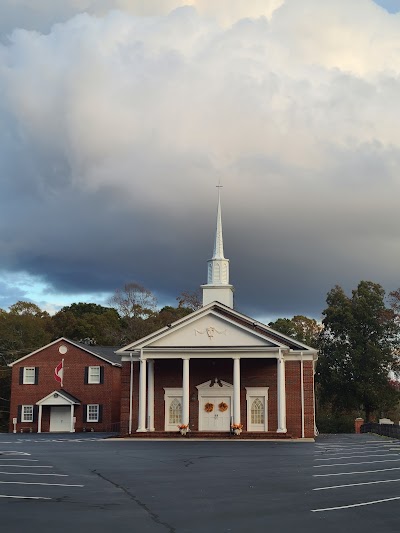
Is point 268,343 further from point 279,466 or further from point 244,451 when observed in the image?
point 279,466

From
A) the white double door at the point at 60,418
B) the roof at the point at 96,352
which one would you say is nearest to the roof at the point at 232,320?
the roof at the point at 96,352

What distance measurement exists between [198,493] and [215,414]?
31.0 metres

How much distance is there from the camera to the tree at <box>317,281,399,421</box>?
6297 centimetres

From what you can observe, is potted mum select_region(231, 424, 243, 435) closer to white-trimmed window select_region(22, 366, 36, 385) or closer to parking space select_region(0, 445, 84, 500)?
parking space select_region(0, 445, 84, 500)

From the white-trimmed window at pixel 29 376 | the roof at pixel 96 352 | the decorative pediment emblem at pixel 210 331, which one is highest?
the decorative pediment emblem at pixel 210 331

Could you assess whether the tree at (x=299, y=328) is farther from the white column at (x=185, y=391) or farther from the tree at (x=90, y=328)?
the white column at (x=185, y=391)

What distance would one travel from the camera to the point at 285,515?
1240 centimetres

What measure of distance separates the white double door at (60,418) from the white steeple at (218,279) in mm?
14712

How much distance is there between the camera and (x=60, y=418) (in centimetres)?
5594

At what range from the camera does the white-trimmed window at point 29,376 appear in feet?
188

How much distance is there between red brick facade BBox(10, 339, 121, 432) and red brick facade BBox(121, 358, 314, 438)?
1003 cm

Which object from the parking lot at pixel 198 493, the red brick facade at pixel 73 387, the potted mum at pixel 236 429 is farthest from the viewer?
the red brick facade at pixel 73 387

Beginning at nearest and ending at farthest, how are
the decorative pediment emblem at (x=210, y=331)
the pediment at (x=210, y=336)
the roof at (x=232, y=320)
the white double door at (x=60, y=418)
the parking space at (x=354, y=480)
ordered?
the parking space at (x=354, y=480) < the pediment at (x=210, y=336) < the decorative pediment emblem at (x=210, y=331) < the roof at (x=232, y=320) < the white double door at (x=60, y=418)

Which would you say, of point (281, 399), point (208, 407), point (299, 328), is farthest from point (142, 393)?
point (299, 328)
